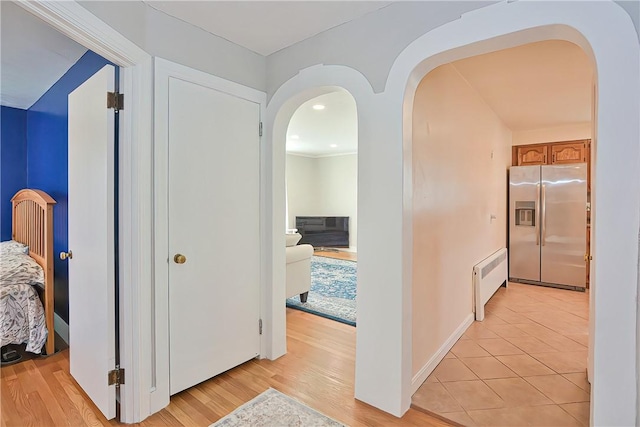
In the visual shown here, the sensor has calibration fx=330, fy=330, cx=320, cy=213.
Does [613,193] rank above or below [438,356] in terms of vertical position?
above

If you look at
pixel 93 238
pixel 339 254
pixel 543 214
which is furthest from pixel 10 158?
pixel 543 214

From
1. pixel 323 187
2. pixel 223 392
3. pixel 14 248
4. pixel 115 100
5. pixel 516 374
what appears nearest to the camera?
pixel 115 100

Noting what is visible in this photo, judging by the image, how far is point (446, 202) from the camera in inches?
106

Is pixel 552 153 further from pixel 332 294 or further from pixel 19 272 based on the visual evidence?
pixel 19 272

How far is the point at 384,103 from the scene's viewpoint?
75.2 inches

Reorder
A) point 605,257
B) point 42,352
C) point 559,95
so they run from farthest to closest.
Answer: point 559,95 < point 42,352 < point 605,257

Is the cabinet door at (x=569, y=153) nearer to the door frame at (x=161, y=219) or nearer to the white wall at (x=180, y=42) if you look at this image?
the white wall at (x=180, y=42)

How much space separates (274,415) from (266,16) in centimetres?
239

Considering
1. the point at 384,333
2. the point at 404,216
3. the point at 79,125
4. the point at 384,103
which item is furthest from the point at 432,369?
the point at 79,125

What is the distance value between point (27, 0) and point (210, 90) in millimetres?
1053

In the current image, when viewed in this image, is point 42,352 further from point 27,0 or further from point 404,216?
point 404,216

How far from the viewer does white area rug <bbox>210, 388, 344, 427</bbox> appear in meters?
1.85

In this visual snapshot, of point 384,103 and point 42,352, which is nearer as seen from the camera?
point 384,103

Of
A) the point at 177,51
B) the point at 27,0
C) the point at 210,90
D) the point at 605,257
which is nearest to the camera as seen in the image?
the point at 27,0
